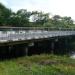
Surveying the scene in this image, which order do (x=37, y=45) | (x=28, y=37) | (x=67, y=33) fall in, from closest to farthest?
1. (x=28, y=37)
2. (x=37, y=45)
3. (x=67, y=33)

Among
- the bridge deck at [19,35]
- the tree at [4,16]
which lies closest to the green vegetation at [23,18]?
the tree at [4,16]

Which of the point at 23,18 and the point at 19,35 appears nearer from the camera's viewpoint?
the point at 19,35

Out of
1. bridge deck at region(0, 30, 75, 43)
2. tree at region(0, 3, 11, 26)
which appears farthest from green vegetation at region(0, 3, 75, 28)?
bridge deck at region(0, 30, 75, 43)

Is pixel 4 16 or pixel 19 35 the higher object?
pixel 4 16

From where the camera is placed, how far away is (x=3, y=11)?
83.7 m

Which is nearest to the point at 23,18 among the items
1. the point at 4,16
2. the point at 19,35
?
the point at 4,16

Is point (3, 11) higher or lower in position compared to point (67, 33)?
higher

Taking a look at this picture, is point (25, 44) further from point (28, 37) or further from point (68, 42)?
point (68, 42)

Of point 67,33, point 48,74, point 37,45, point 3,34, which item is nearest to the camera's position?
point 48,74

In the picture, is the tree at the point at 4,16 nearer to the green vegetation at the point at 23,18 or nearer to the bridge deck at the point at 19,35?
the green vegetation at the point at 23,18

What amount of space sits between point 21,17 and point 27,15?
8.42 metres

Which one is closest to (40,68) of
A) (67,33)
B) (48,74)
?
(48,74)

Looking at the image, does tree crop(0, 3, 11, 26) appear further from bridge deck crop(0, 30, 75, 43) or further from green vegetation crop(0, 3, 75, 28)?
bridge deck crop(0, 30, 75, 43)

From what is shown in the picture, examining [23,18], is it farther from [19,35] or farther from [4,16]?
[19,35]
